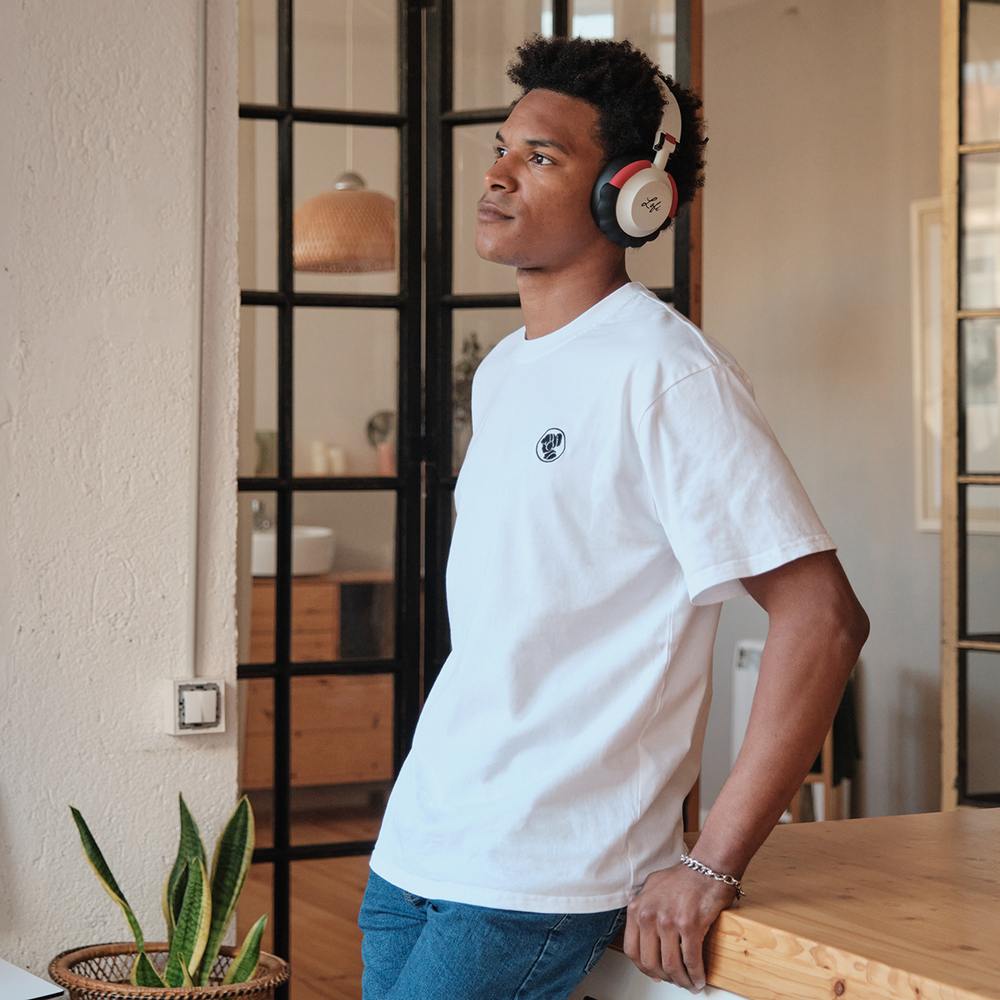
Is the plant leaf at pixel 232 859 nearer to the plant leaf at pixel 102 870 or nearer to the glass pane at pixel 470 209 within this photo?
the plant leaf at pixel 102 870

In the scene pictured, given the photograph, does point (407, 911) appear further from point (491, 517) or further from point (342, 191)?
point (342, 191)

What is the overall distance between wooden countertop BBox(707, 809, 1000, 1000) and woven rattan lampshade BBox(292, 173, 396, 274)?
1.55 meters

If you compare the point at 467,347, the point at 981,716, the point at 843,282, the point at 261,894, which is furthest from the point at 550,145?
the point at 843,282

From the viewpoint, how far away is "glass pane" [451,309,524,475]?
8.18ft

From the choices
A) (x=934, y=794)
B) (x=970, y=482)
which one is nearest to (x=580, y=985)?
(x=970, y=482)

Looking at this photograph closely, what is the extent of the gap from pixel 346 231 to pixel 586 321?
1.33m

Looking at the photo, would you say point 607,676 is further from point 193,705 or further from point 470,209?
point 470,209

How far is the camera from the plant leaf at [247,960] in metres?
1.95

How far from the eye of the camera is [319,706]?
246 centimetres

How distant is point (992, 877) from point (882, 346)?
140 inches

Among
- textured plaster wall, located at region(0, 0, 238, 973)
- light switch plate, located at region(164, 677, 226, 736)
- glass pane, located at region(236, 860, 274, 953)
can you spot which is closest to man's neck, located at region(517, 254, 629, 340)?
textured plaster wall, located at region(0, 0, 238, 973)

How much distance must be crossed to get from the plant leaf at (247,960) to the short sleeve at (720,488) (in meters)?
1.22

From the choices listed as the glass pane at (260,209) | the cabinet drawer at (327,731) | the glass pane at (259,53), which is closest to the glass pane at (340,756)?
the cabinet drawer at (327,731)

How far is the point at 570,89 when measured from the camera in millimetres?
1322
